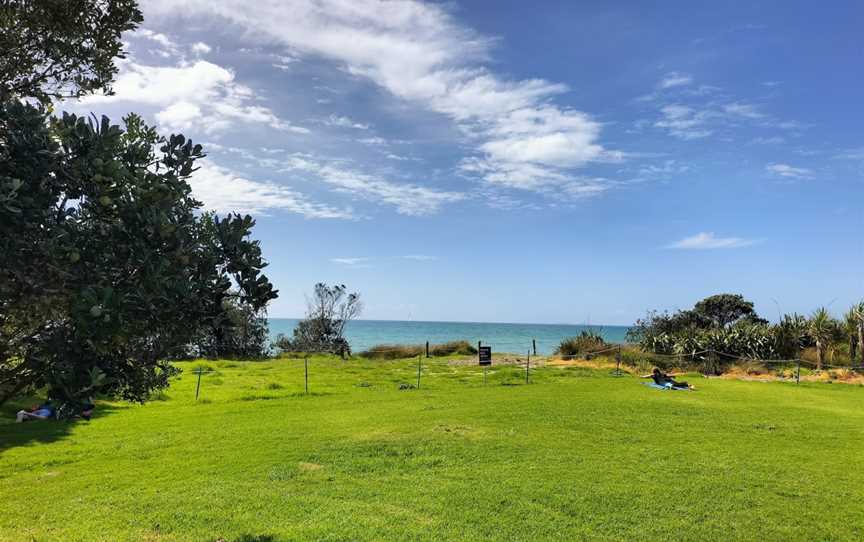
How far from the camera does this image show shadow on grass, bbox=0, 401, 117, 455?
11.7 metres

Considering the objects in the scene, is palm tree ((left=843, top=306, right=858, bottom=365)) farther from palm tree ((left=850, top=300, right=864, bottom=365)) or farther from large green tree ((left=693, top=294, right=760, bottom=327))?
large green tree ((left=693, top=294, right=760, bottom=327))

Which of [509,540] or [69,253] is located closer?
[69,253]

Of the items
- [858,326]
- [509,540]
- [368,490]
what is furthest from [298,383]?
[858,326]

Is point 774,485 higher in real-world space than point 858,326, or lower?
lower

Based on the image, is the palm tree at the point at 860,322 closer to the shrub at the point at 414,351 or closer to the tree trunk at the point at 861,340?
the tree trunk at the point at 861,340

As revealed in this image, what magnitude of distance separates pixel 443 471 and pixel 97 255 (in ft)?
22.8

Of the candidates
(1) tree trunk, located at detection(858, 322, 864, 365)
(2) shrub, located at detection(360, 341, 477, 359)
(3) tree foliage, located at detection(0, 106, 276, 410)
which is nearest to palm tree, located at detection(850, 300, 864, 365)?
(1) tree trunk, located at detection(858, 322, 864, 365)

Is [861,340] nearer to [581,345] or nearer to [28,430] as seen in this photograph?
[581,345]

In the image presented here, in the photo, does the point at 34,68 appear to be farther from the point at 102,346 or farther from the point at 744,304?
the point at 744,304

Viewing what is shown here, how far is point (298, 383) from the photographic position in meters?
21.6

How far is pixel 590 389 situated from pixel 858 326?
16.6 m

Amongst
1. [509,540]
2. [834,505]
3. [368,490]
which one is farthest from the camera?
[368,490]

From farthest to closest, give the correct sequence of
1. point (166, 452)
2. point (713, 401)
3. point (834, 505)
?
point (713, 401) → point (166, 452) → point (834, 505)

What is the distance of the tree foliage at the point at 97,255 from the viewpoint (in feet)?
10.8
